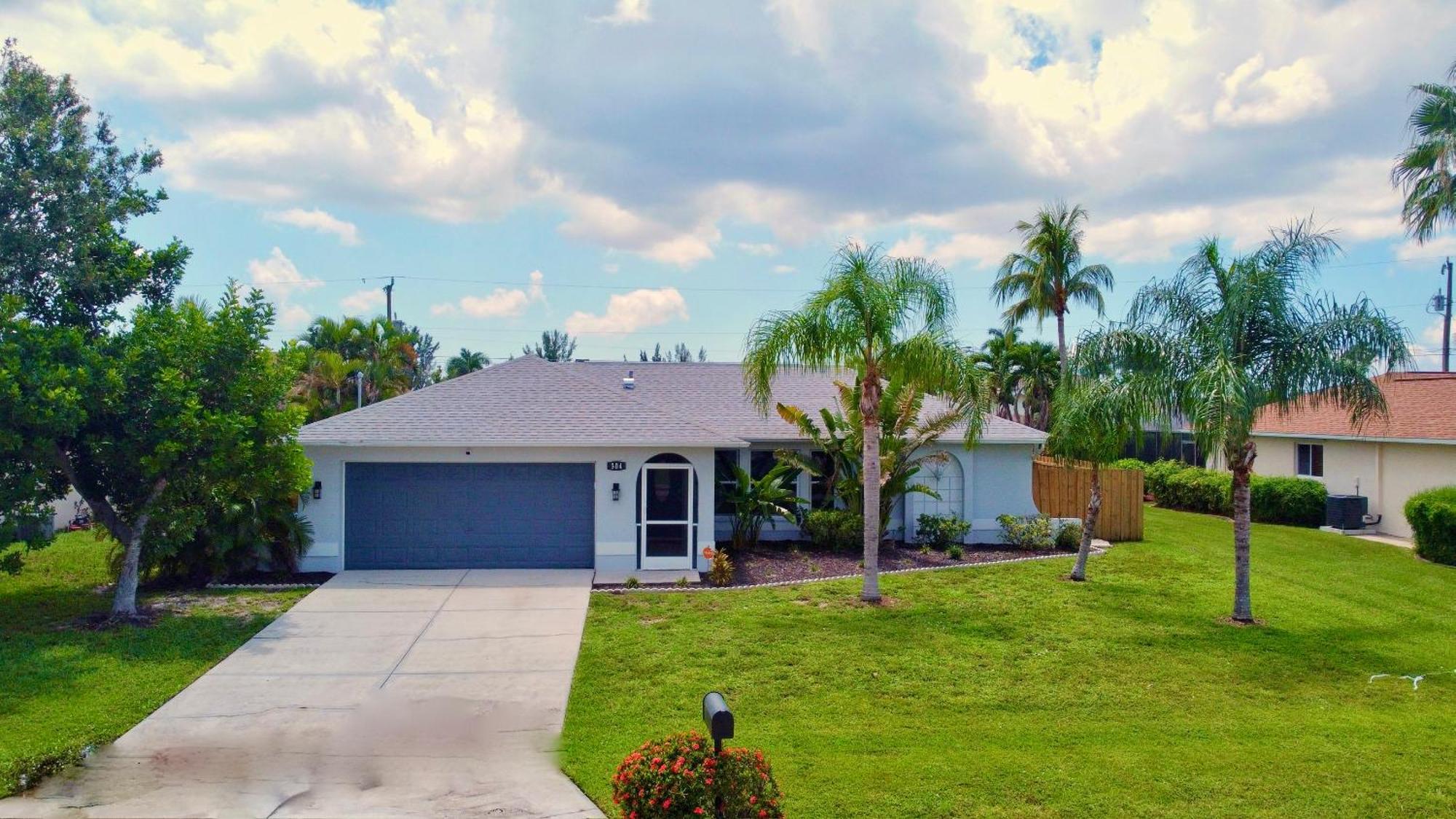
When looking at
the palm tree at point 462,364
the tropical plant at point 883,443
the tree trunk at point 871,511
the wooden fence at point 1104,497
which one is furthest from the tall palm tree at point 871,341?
the palm tree at point 462,364

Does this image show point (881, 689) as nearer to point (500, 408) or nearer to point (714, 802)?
point (714, 802)

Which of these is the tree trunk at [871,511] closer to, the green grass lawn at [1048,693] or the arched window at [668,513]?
the green grass lawn at [1048,693]

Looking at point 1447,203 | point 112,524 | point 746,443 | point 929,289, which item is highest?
point 1447,203

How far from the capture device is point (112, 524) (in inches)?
482

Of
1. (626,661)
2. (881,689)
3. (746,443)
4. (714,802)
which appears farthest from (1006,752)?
(746,443)

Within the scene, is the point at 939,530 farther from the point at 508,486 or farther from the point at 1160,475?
the point at 1160,475

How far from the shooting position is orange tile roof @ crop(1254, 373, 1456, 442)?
67.7ft

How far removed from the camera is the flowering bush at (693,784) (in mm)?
5199

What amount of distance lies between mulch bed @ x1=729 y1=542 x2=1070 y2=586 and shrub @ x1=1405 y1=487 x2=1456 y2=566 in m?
7.21

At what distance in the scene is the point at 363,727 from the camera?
8219 mm

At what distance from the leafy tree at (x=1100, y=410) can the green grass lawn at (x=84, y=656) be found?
38.0 ft

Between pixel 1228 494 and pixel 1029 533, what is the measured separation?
954 cm

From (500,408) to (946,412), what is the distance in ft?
30.8

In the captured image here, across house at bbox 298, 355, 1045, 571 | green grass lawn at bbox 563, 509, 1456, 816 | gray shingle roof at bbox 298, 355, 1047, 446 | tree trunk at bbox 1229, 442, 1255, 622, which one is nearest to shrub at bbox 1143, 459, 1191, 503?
gray shingle roof at bbox 298, 355, 1047, 446
